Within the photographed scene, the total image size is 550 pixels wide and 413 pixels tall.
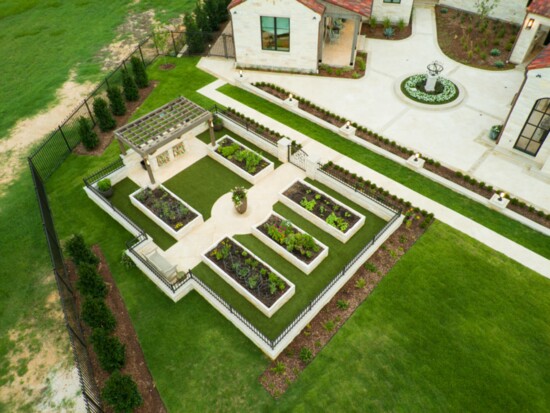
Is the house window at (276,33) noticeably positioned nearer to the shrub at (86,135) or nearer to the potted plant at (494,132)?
the shrub at (86,135)

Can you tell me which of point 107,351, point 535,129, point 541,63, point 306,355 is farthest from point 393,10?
point 107,351

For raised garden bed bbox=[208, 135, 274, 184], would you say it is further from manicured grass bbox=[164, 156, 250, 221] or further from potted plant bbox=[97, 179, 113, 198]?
potted plant bbox=[97, 179, 113, 198]

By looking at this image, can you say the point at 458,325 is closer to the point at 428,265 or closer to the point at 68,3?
the point at 428,265

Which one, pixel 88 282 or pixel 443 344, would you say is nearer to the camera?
pixel 443 344

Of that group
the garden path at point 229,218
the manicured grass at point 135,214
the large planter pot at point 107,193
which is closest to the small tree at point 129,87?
the manicured grass at point 135,214

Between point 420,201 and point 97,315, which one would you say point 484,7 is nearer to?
point 420,201

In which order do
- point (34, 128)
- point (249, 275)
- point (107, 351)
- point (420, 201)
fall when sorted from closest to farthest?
point (107, 351)
point (249, 275)
point (420, 201)
point (34, 128)

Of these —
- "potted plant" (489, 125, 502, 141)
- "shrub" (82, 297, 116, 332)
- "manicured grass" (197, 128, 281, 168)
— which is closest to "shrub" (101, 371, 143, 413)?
"shrub" (82, 297, 116, 332)
